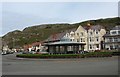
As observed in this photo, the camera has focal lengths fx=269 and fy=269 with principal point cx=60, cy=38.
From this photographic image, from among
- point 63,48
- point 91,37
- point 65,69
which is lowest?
point 65,69

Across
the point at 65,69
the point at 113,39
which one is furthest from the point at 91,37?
the point at 65,69

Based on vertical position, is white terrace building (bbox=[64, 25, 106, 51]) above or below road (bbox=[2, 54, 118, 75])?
above

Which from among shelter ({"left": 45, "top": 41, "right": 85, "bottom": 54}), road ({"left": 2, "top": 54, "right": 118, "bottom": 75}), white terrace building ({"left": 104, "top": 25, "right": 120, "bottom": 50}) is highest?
white terrace building ({"left": 104, "top": 25, "right": 120, "bottom": 50})

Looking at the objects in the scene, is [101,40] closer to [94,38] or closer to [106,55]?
[94,38]

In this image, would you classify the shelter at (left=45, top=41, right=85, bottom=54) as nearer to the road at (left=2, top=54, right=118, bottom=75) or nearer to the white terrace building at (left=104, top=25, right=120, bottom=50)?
the white terrace building at (left=104, top=25, right=120, bottom=50)

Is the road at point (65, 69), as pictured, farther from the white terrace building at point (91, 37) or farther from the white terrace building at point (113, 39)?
the white terrace building at point (91, 37)

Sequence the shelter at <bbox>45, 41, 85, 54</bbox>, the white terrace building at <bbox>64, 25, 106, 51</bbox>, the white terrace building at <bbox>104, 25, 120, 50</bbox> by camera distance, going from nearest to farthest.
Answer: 1. the shelter at <bbox>45, 41, 85, 54</bbox>
2. the white terrace building at <bbox>104, 25, 120, 50</bbox>
3. the white terrace building at <bbox>64, 25, 106, 51</bbox>

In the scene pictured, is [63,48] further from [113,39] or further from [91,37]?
[91,37]

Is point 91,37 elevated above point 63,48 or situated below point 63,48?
above

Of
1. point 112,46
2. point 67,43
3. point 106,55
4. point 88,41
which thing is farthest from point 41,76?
point 88,41

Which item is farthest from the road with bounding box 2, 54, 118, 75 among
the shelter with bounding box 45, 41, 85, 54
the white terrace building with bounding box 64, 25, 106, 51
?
the white terrace building with bounding box 64, 25, 106, 51

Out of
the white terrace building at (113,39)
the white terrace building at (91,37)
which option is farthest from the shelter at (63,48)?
the white terrace building at (91,37)

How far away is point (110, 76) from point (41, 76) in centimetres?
434

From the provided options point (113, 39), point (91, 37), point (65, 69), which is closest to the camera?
point (65, 69)
